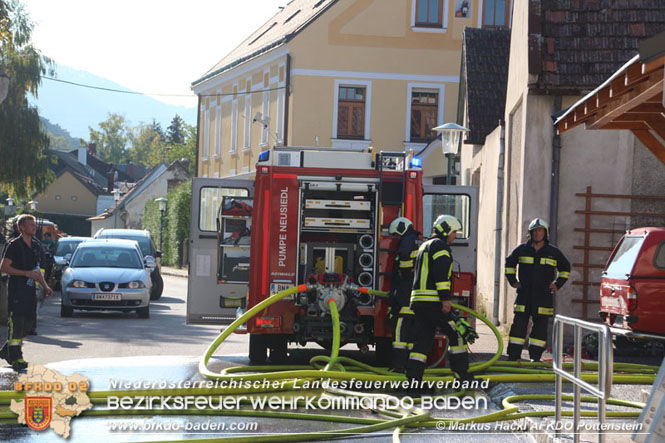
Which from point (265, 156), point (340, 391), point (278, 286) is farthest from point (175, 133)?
point (340, 391)

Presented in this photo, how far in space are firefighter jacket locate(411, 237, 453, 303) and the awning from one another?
1696 mm

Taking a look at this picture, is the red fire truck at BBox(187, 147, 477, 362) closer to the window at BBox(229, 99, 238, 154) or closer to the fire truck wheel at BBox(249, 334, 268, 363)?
the fire truck wheel at BBox(249, 334, 268, 363)

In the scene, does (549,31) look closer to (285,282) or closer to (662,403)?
(285,282)

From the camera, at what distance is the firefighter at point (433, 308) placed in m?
10.2

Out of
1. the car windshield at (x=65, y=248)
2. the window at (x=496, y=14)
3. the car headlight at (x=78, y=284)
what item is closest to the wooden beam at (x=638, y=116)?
the car headlight at (x=78, y=284)

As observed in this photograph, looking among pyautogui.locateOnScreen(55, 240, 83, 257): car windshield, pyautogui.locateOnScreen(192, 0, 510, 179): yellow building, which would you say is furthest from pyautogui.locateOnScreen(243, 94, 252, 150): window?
pyautogui.locateOnScreen(55, 240, 83, 257): car windshield

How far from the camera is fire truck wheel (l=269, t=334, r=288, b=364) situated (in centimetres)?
1249

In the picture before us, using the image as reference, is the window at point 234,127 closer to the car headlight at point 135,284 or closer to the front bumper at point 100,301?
the car headlight at point 135,284

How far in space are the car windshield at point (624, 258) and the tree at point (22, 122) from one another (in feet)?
94.8

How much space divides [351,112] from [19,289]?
80.6 ft

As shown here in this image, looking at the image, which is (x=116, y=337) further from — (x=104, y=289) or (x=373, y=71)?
(x=373, y=71)

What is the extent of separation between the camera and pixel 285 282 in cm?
1213

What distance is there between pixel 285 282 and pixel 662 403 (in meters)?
6.83

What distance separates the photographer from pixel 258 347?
12664 millimetres
